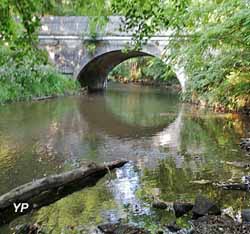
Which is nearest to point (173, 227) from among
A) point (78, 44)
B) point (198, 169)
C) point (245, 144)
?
point (198, 169)

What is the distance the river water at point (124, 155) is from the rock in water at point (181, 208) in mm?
94

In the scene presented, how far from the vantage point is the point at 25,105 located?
16.5 m

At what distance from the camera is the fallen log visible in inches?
196

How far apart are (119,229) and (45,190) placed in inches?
55.7

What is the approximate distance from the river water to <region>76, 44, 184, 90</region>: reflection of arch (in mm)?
6652

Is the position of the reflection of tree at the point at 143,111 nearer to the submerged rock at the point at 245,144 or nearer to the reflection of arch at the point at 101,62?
the reflection of arch at the point at 101,62

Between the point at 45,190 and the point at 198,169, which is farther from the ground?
the point at 45,190

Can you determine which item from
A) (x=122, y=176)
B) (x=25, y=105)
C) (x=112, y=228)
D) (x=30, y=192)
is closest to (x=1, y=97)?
(x=25, y=105)

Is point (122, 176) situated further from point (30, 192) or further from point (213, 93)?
point (213, 93)

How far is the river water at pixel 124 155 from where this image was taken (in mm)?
5285

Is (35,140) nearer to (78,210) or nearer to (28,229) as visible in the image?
(78,210)

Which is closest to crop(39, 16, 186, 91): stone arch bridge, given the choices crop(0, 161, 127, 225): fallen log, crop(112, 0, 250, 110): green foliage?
crop(112, 0, 250, 110): green foliage

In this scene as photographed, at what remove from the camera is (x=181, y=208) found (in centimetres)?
515

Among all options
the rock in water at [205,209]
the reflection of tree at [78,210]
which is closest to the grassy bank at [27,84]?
the reflection of tree at [78,210]
